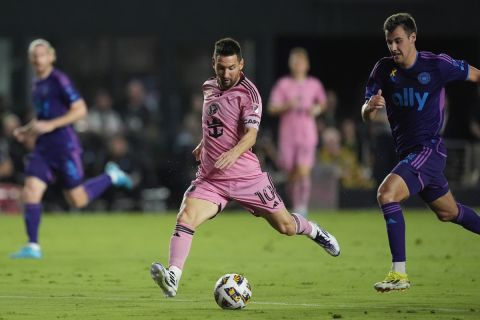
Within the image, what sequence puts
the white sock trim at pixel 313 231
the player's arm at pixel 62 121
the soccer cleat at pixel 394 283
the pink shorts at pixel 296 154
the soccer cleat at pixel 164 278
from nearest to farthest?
the soccer cleat at pixel 164 278 → the soccer cleat at pixel 394 283 → the white sock trim at pixel 313 231 → the player's arm at pixel 62 121 → the pink shorts at pixel 296 154

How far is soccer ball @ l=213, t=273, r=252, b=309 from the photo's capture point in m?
9.11

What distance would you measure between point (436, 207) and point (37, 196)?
5.20 m

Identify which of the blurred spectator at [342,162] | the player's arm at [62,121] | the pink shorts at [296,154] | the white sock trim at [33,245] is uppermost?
the player's arm at [62,121]

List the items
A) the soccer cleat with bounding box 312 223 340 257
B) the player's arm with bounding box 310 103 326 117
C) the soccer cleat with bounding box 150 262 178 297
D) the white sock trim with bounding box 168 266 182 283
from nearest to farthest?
the soccer cleat with bounding box 150 262 178 297 < the white sock trim with bounding box 168 266 182 283 < the soccer cleat with bounding box 312 223 340 257 < the player's arm with bounding box 310 103 326 117

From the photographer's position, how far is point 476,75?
999 cm

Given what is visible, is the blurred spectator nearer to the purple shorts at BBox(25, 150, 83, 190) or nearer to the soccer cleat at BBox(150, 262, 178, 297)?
the purple shorts at BBox(25, 150, 83, 190)

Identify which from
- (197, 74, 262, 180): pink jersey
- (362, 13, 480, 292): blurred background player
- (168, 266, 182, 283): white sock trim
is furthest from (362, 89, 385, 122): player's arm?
(168, 266, 182, 283): white sock trim

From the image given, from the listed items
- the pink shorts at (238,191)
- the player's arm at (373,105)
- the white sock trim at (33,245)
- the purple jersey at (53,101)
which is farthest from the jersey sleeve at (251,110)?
the white sock trim at (33,245)

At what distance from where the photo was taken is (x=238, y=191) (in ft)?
32.2

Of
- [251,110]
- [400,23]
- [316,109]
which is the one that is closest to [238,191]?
[251,110]

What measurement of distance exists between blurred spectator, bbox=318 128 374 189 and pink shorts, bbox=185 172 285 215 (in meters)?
11.7

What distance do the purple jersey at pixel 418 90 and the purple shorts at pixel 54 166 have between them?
4913 millimetres

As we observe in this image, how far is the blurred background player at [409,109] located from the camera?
32.3 ft

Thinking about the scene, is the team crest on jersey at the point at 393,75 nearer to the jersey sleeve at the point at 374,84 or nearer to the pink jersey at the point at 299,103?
the jersey sleeve at the point at 374,84
